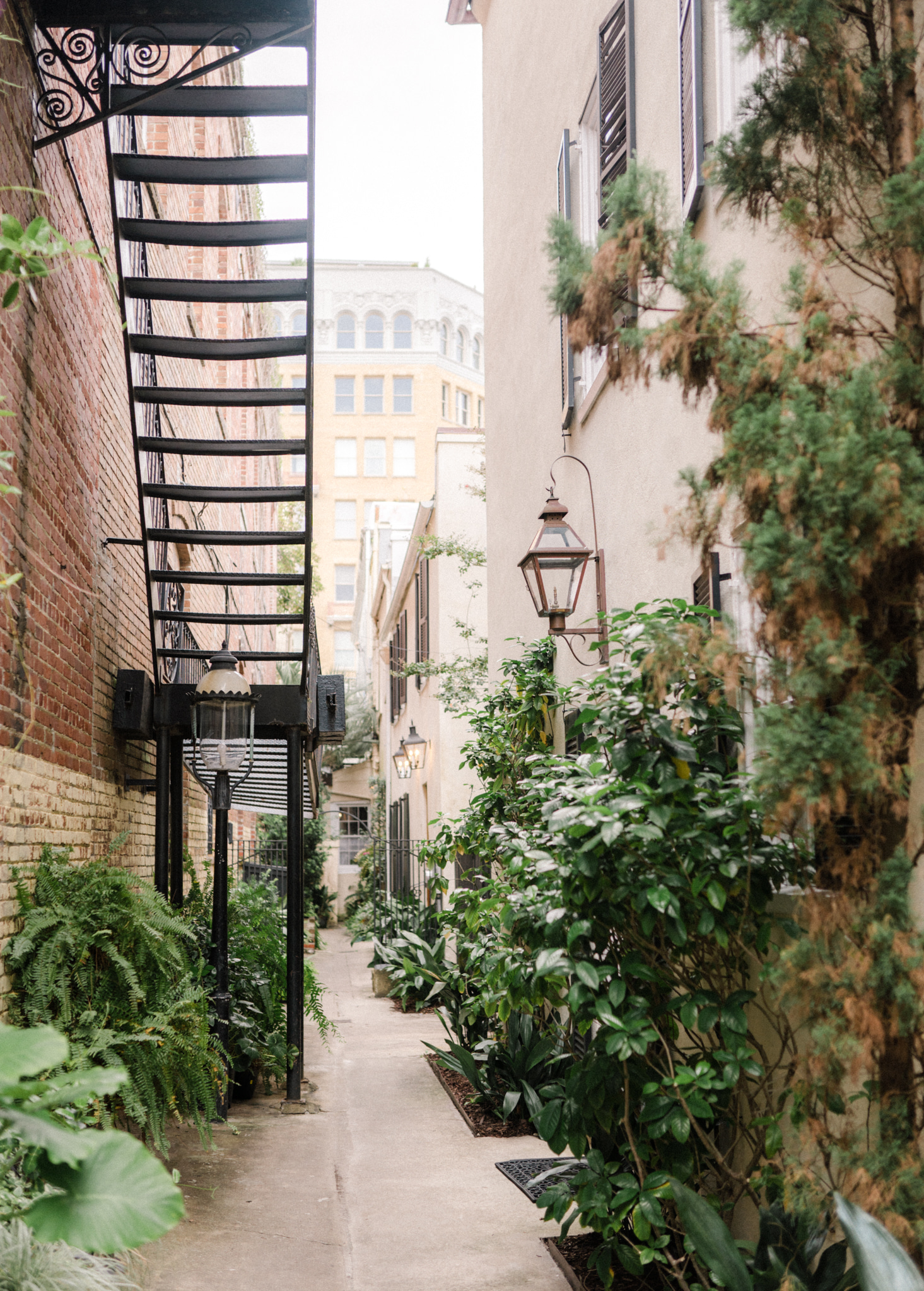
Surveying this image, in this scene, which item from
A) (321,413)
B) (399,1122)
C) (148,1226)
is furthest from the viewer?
(321,413)

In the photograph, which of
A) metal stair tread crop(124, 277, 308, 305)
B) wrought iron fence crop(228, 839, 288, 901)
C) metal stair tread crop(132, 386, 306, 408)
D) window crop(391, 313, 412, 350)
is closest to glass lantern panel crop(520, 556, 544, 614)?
metal stair tread crop(132, 386, 306, 408)

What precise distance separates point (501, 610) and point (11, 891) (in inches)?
232

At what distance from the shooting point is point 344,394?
49.9m

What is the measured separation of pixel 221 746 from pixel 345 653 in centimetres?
3973

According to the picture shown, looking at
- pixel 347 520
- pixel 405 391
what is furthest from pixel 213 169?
pixel 405 391

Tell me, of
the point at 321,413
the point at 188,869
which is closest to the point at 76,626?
the point at 188,869

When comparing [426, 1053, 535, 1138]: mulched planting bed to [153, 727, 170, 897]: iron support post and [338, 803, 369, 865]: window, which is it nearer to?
[153, 727, 170, 897]: iron support post

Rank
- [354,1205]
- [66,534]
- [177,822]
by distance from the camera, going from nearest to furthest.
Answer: [354,1205] < [66,534] < [177,822]

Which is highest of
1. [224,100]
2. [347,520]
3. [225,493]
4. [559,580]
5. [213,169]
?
[347,520]

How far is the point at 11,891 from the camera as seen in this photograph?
16.1 ft

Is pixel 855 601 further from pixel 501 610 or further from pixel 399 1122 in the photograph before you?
pixel 501 610

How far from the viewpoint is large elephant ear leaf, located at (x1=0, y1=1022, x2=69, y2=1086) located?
180cm

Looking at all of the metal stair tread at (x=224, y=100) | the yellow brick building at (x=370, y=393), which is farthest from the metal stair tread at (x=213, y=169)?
the yellow brick building at (x=370, y=393)

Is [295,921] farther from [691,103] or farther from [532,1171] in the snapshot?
[691,103]
